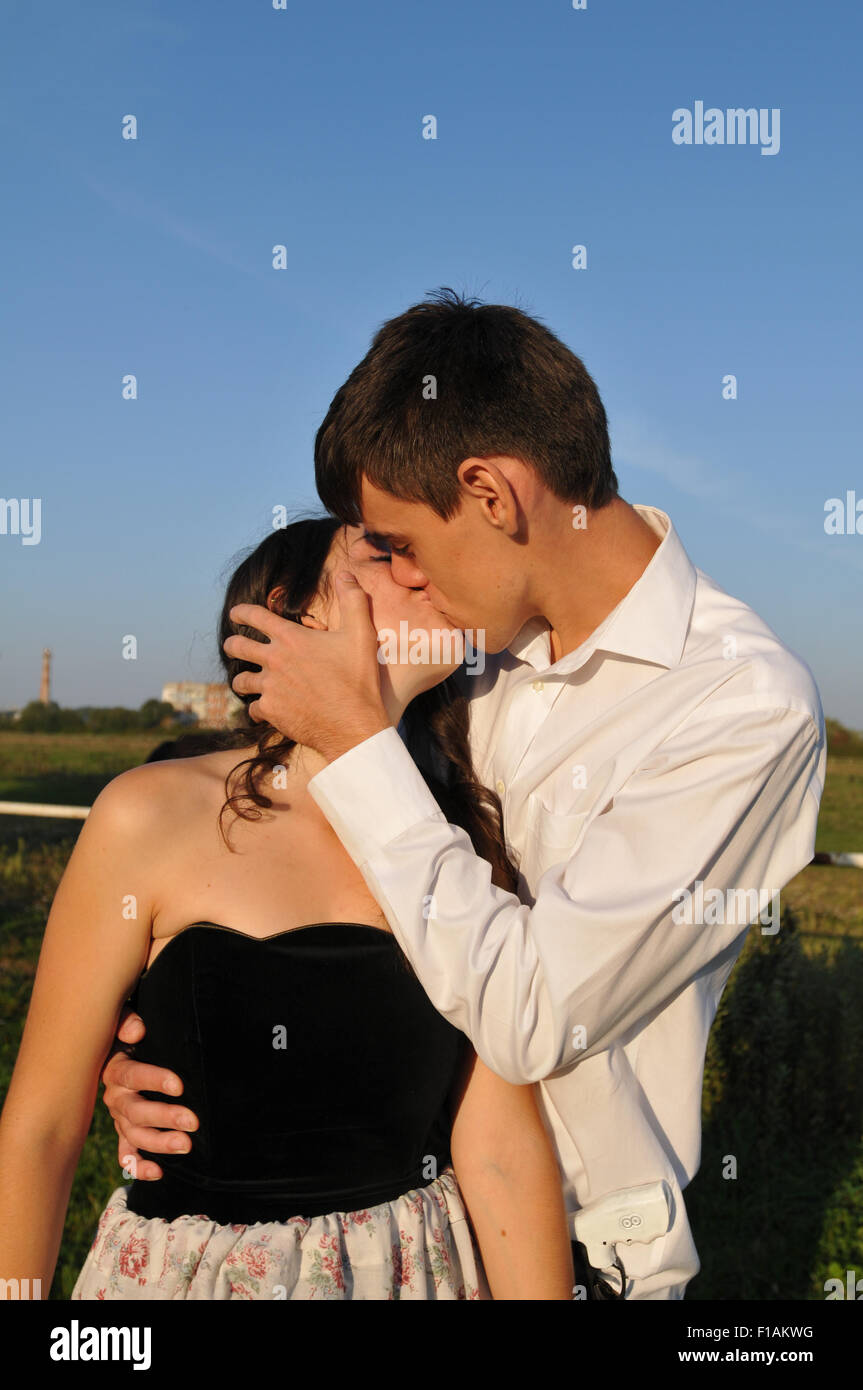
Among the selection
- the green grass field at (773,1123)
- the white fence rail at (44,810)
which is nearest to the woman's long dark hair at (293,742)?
the green grass field at (773,1123)

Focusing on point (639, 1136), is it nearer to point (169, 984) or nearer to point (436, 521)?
point (169, 984)

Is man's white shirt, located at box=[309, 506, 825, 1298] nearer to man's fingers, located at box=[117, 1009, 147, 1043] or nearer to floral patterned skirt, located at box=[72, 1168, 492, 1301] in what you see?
floral patterned skirt, located at box=[72, 1168, 492, 1301]

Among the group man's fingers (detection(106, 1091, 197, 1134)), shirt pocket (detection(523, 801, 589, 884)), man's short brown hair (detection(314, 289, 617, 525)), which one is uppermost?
man's short brown hair (detection(314, 289, 617, 525))

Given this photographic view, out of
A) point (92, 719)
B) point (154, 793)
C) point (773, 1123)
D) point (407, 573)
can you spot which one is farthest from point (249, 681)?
point (92, 719)

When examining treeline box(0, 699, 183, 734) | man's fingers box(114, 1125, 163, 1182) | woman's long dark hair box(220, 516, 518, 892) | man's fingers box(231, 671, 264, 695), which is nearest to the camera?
man's fingers box(114, 1125, 163, 1182)

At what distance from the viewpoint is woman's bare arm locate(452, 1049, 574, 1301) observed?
2186 millimetres

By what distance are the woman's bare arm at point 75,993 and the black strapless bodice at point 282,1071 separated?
91 millimetres

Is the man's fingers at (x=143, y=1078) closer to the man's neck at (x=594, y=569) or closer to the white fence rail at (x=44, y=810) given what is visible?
the man's neck at (x=594, y=569)

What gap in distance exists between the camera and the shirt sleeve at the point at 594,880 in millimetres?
1943

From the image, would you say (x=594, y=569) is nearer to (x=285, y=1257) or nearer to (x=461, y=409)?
(x=461, y=409)

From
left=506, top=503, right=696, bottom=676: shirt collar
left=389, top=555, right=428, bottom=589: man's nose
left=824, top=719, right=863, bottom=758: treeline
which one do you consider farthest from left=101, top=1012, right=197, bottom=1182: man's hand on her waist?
left=824, top=719, right=863, bottom=758: treeline

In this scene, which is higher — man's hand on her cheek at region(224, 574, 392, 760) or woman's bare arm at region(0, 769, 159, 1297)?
man's hand on her cheek at region(224, 574, 392, 760)
